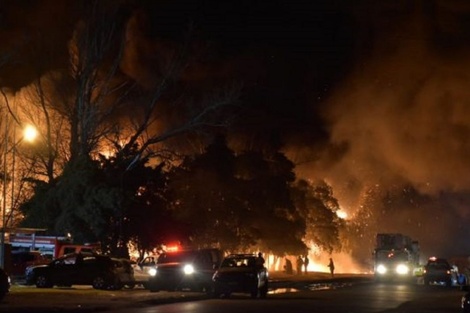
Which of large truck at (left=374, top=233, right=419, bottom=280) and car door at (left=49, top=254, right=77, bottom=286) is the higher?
large truck at (left=374, top=233, right=419, bottom=280)

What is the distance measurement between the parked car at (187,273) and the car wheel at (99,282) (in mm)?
2074

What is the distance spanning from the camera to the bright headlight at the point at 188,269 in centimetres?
3584

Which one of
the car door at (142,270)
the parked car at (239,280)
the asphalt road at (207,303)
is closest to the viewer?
the asphalt road at (207,303)

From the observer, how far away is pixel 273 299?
31797 millimetres

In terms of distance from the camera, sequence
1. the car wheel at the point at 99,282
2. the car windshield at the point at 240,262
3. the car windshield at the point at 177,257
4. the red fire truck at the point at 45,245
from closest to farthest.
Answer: the car windshield at the point at 240,262, the car windshield at the point at 177,257, the car wheel at the point at 99,282, the red fire truck at the point at 45,245

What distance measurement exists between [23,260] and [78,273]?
4.95 meters

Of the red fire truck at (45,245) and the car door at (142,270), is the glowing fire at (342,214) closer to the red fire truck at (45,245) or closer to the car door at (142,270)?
the car door at (142,270)

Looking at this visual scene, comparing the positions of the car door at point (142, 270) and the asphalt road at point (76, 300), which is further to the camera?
the car door at point (142, 270)

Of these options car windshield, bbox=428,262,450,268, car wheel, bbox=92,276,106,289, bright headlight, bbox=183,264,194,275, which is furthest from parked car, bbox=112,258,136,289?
car windshield, bbox=428,262,450,268

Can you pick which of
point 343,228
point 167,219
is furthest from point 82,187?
point 343,228

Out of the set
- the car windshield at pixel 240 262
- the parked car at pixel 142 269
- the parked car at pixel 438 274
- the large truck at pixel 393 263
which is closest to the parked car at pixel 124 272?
the parked car at pixel 142 269

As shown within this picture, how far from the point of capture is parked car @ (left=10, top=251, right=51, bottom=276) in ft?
131

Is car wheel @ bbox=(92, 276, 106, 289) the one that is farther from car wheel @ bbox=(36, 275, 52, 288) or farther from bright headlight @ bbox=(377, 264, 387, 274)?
bright headlight @ bbox=(377, 264, 387, 274)

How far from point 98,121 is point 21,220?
308 inches
